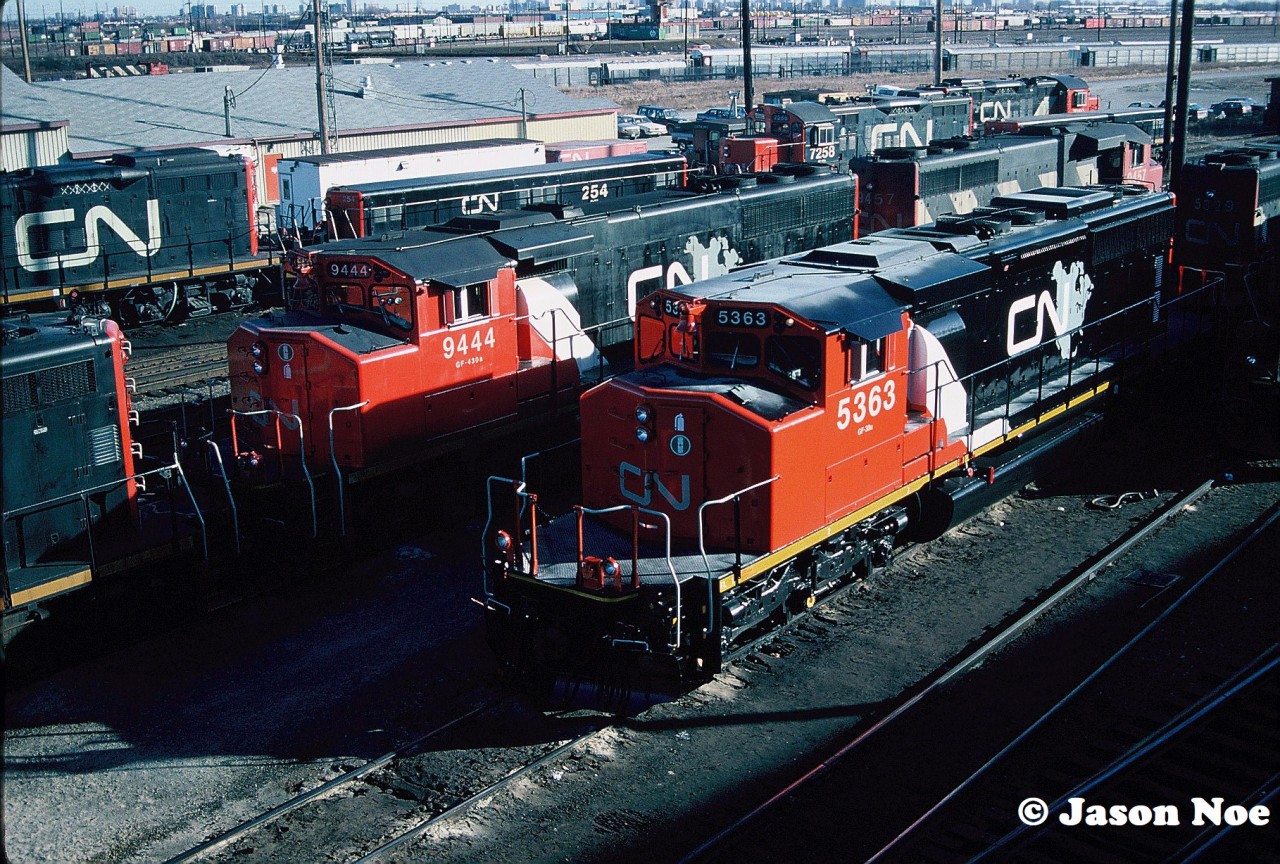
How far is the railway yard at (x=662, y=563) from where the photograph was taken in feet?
29.5

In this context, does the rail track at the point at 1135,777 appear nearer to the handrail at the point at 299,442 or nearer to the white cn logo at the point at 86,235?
the handrail at the point at 299,442

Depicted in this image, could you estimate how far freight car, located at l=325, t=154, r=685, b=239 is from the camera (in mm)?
25734

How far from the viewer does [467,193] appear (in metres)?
26.6

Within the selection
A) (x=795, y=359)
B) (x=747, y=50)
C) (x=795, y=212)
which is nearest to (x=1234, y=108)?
(x=747, y=50)

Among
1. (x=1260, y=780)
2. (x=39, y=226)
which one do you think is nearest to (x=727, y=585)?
(x=1260, y=780)

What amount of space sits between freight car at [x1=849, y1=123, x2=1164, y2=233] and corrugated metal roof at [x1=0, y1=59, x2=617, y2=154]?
20655mm

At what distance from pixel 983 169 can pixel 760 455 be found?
20.8 m

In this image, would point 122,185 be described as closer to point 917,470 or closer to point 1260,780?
point 917,470

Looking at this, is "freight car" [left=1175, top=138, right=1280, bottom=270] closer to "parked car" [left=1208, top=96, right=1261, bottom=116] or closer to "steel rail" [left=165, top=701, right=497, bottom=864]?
"steel rail" [left=165, top=701, right=497, bottom=864]

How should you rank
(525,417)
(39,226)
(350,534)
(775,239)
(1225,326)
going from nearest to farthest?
(350,534), (525,417), (1225,326), (775,239), (39,226)

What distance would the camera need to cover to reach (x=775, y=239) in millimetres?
20609

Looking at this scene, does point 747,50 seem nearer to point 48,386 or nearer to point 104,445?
point 104,445

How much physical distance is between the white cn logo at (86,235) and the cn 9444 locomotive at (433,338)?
10.8m

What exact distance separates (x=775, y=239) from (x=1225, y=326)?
7.04 metres
